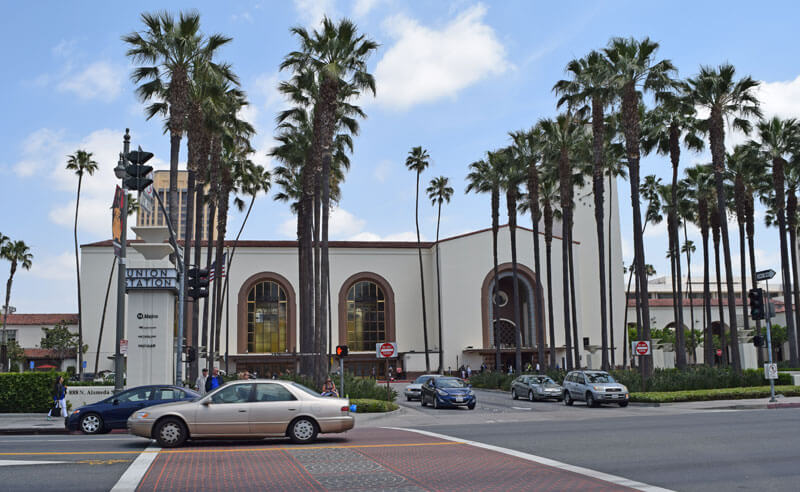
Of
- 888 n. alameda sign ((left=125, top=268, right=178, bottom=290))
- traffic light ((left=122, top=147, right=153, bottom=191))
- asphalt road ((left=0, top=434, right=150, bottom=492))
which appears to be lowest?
asphalt road ((left=0, top=434, right=150, bottom=492))

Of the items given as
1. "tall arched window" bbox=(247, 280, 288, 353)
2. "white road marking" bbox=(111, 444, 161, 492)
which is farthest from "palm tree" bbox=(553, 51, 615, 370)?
"tall arched window" bbox=(247, 280, 288, 353)

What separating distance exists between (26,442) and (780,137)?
136 ft

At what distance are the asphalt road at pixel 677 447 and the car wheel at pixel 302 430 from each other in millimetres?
3435

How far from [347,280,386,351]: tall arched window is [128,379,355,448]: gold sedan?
47.0 metres

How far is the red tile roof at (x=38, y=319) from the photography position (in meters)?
71.1

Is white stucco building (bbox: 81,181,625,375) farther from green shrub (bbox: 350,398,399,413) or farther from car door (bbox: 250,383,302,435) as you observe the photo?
car door (bbox: 250,383,302,435)

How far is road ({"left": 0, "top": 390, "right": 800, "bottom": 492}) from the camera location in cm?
926

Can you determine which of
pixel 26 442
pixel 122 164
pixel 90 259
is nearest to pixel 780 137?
pixel 122 164

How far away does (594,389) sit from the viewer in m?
28.2

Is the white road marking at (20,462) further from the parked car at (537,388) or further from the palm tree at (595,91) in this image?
the palm tree at (595,91)

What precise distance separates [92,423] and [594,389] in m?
19.2

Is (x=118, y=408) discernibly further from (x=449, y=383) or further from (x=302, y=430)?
(x=449, y=383)

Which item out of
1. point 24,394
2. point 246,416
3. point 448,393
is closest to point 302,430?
point 246,416

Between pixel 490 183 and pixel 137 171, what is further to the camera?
pixel 490 183
